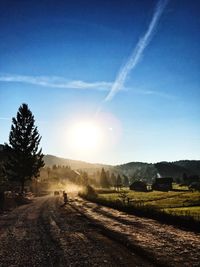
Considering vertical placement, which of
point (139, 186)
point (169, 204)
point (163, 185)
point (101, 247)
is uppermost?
point (163, 185)

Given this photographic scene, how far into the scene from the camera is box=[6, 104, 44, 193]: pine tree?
54.7 m

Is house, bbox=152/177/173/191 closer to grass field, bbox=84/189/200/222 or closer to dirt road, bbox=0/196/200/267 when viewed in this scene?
Answer: grass field, bbox=84/189/200/222

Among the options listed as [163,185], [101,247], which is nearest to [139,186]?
[163,185]

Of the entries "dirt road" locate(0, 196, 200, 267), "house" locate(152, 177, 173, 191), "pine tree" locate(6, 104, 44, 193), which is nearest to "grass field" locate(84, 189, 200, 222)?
"dirt road" locate(0, 196, 200, 267)

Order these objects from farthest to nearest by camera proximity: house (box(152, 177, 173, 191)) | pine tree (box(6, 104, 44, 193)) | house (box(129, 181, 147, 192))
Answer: house (box(129, 181, 147, 192)), house (box(152, 177, 173, 191)), pine tree (box(6, 104, 44, 193))

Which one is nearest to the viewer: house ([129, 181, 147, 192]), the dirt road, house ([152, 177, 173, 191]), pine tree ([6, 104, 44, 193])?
the dirt road

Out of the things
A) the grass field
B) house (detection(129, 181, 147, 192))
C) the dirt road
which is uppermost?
house (detection(129, 181, 147, 192))

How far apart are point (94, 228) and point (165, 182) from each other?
107594 mm

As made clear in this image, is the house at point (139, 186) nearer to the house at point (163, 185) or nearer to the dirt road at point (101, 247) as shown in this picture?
the house at point (163, 185)

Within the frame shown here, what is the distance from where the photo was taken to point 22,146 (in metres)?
55.1

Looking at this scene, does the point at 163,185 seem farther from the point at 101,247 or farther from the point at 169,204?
the point at 101,247

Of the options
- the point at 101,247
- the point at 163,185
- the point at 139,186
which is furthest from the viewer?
the point at 139,186

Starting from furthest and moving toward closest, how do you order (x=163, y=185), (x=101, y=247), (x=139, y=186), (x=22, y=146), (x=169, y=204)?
(x=139, y=186)
(x=163, y=185)
(x=22, y=146)
(x=169, y=204)
(x=101, y=247)

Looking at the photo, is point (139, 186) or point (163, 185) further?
point (139, 186)
